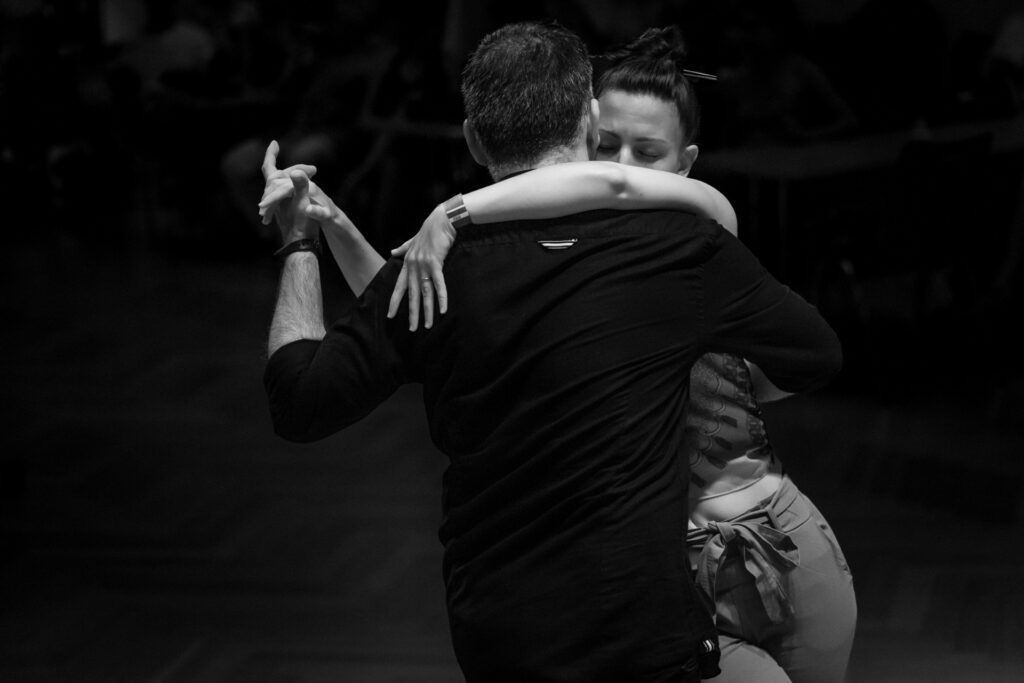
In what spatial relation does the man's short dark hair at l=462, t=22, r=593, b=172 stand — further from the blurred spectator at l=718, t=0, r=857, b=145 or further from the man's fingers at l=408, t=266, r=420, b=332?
the blurred spectator at l=718, t=0, r=857, b=145

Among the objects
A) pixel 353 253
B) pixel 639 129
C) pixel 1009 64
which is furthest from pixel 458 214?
pixel 1009 64

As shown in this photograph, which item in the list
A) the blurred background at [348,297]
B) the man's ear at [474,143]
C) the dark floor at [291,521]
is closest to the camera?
the man's ear at [474,143]

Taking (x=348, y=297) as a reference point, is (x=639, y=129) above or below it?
above

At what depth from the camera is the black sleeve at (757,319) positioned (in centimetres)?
173

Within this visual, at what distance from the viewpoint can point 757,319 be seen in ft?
5.69

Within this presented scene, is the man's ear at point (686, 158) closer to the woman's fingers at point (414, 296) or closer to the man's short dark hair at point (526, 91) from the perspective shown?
the man's short dark hair at point (526, 91)

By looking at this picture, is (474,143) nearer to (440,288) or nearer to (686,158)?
(440,288)

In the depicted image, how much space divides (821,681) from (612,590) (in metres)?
0.49

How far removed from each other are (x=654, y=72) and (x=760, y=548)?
2.36 ft

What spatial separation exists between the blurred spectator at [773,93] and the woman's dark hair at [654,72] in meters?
4.20

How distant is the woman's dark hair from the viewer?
215 centimetres

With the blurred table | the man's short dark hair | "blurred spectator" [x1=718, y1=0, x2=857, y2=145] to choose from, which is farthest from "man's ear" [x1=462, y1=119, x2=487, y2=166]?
"blurred spectator" [x1=718, y1=0, x2=857, y2=145]

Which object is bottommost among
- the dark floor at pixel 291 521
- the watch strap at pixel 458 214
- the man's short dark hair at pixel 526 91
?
the dark floor at pixel 291 521

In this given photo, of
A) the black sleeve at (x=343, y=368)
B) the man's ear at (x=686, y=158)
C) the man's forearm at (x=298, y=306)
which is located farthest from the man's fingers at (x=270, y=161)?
the man's ear at (x=686, y=158)
